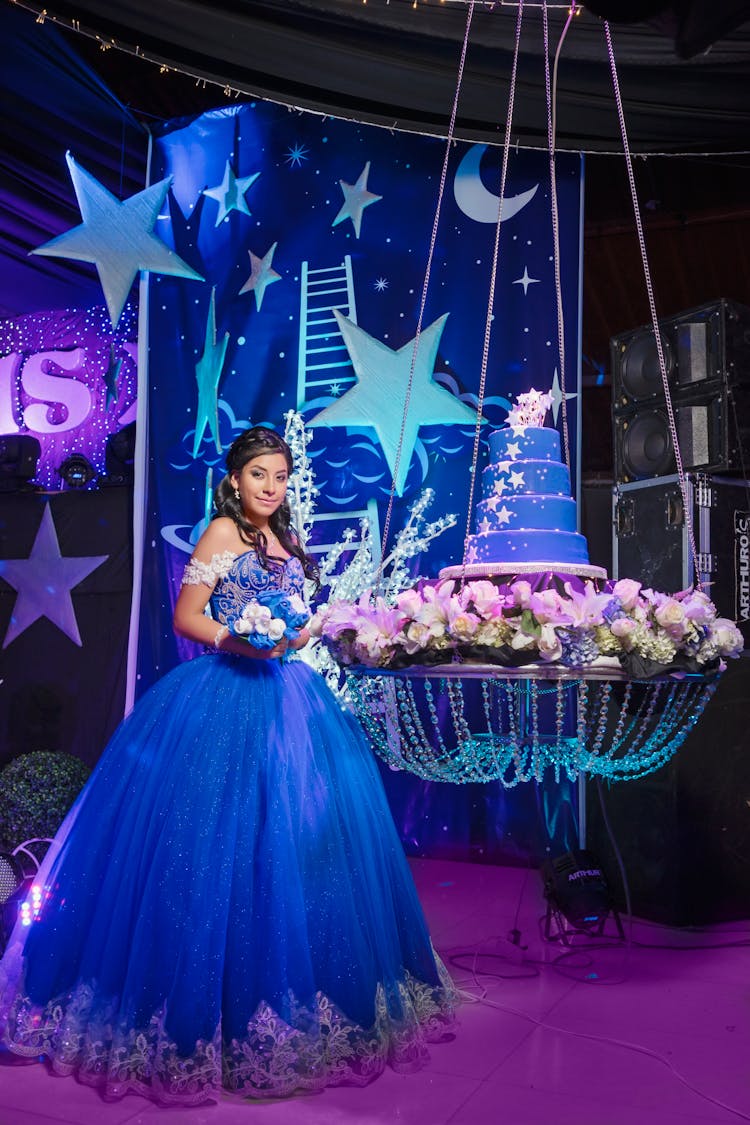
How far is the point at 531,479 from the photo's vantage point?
11.3 ft

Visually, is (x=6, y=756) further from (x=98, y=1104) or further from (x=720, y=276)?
(x=720, y=276)

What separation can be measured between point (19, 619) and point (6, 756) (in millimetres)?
1021

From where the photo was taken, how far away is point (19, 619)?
756 cm

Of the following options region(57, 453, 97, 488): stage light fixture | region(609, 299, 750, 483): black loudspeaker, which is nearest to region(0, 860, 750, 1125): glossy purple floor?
region(609, 299, 750, 483): black loudspeaker

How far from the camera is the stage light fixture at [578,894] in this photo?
400cm

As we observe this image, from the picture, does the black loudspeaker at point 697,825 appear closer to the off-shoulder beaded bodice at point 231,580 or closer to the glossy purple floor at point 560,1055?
the glossy purple floor at point 560,1055

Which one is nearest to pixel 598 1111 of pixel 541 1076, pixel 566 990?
pixel 541 1076

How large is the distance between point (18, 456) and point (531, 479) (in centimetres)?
507

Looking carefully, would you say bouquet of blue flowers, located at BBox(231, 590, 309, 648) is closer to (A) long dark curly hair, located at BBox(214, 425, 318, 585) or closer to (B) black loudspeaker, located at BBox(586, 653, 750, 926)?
(A) long dark curly hair, located at BBox(214, 425, 318, 585)

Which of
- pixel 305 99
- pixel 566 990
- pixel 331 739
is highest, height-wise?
pixel 305 99

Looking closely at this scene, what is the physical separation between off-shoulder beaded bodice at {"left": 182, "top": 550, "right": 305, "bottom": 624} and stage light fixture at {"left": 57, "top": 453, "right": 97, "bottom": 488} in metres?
4.55

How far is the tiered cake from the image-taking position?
10.9 feet

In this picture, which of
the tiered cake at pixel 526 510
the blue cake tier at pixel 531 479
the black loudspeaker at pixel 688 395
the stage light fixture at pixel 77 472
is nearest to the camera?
the tiered cake at pixel 526 510

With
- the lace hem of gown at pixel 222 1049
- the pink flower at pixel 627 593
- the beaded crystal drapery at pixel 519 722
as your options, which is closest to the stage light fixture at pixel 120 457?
the beaded crystal drapery at pixel 519 722
